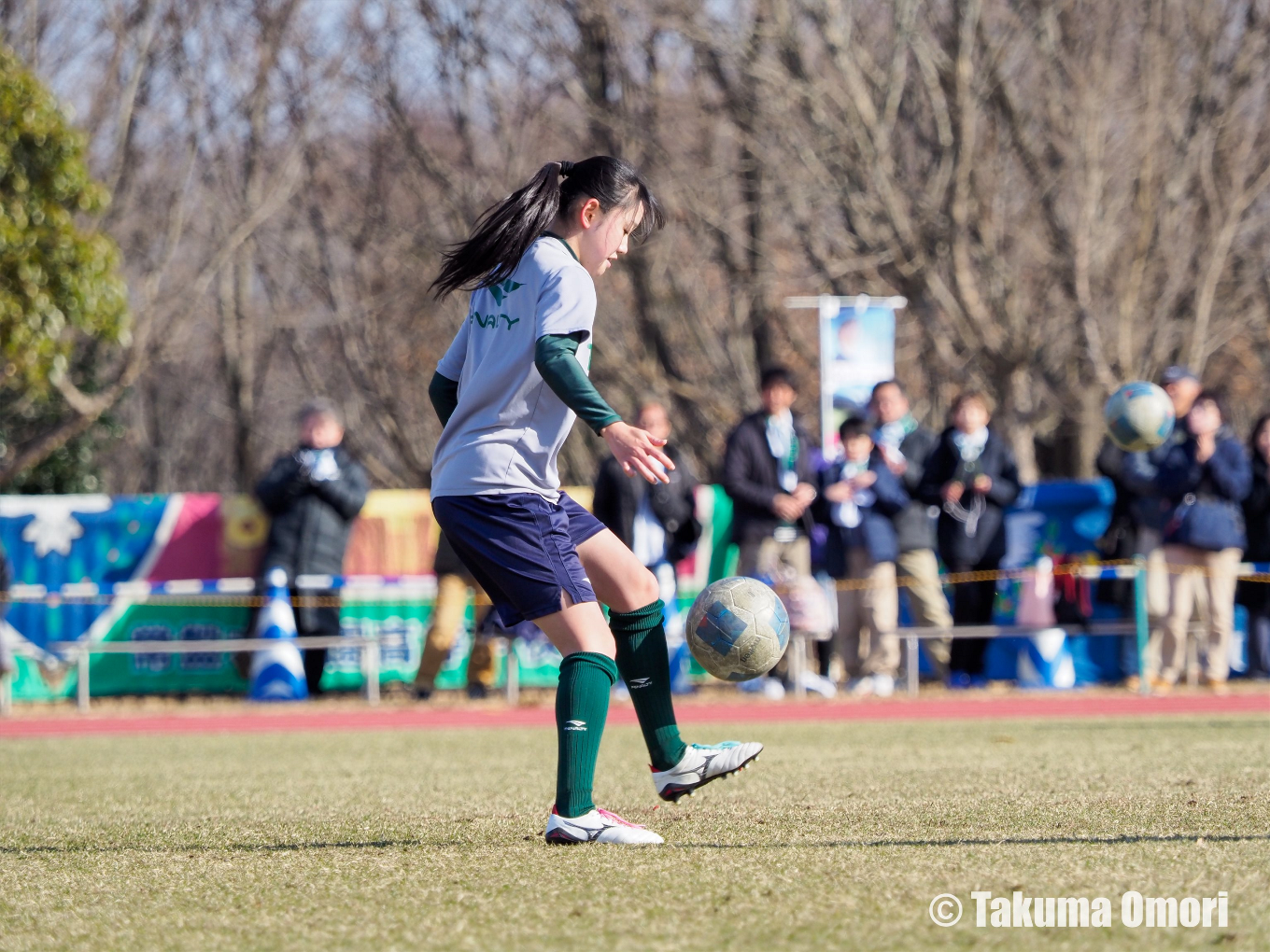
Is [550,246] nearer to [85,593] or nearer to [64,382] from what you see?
[85,593]

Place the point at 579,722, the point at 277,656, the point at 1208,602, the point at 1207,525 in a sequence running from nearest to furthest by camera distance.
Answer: the point at 579,722
the point at 1207,525
the point at 1208,602
the point at 277,656

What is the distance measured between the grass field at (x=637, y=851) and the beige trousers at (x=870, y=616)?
4823 millimetres

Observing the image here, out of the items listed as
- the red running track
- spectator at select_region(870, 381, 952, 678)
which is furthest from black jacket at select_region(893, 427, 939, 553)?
the red running track

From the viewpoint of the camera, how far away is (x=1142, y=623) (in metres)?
13.8

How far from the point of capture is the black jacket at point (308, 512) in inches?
587

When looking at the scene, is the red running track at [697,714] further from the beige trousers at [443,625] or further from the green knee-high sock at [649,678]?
the green knee-high sock at [649,678]

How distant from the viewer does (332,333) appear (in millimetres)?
29484

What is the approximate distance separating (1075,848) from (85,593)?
12473mm

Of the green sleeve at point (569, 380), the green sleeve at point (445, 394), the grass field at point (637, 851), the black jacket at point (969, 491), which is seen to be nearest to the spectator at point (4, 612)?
the grass field at point (637, 851)

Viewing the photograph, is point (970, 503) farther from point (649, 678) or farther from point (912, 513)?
point (649, 678)

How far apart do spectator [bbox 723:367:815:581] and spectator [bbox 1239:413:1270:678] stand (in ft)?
12.3

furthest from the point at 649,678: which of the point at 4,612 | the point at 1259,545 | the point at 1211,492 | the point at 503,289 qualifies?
the point at 4,612

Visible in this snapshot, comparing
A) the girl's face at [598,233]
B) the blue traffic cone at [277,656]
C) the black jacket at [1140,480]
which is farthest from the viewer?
the blue traffic cone at [277,656]

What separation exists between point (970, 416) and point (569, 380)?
970cm
